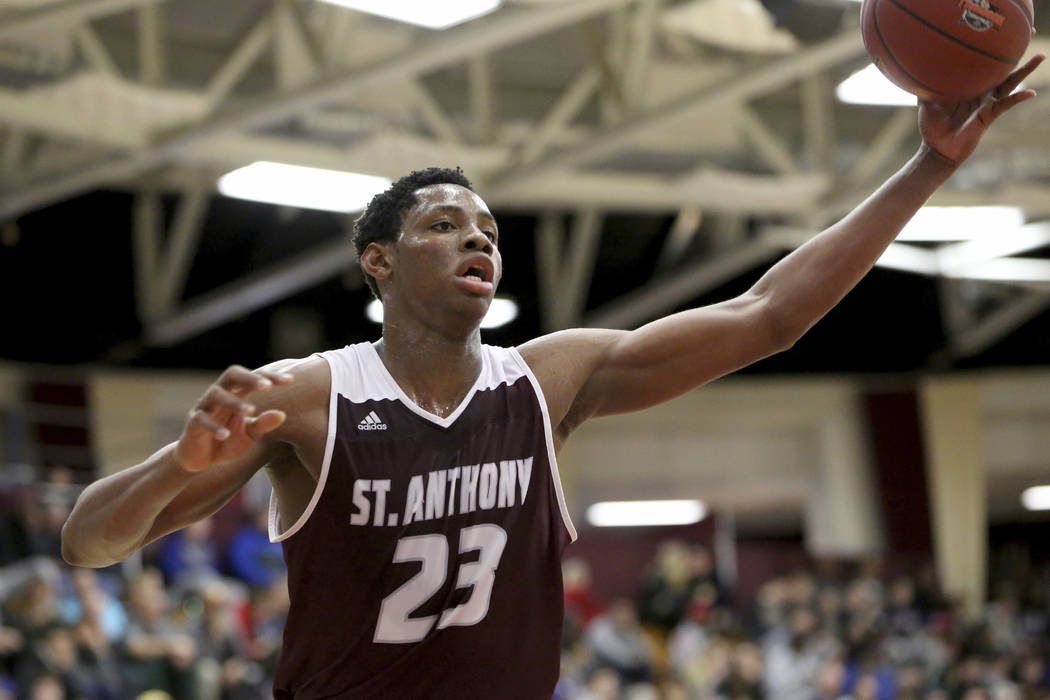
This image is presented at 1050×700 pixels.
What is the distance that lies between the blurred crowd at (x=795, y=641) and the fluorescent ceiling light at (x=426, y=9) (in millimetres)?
5553

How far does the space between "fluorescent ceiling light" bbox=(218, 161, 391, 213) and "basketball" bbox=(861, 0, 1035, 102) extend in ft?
30.2

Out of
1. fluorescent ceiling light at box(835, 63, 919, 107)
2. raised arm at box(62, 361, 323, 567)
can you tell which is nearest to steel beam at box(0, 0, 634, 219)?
fluorescent ceiling light at box(835, 63, 919, 107)

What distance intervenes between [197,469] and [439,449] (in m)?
0.55

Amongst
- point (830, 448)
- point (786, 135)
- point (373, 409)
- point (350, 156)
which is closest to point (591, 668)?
point (350, 156)

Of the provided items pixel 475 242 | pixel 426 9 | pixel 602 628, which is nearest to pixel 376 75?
pixel 426 9

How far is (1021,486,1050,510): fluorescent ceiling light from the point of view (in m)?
23.0

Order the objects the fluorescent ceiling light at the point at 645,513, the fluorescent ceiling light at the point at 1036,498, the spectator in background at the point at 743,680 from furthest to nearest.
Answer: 1. the fluorescent ceiling light at the point at 1036,498
2. the fluorescent ceiling light at the point at 645,513
3. the spectator in background at the point at 743,680

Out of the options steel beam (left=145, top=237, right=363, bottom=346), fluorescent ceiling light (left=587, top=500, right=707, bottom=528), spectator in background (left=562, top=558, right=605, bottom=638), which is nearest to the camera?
spectator in background (left=562, top=558, right=605, bottom=638)

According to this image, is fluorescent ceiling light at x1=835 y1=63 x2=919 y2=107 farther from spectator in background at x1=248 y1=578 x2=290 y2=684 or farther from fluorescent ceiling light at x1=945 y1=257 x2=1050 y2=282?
fluorescent ceiling light at x1=945 y1=257 x2=1050 y2=282

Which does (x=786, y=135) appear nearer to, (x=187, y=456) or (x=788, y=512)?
(x=788, y=512)

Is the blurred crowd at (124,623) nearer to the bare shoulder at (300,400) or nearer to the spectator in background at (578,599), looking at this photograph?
the spectator in background at (578,599)

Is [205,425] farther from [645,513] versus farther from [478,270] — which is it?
[645,513]

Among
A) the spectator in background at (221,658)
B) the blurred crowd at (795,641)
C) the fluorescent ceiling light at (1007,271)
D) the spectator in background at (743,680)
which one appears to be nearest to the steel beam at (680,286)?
the fluorescent ceiling light at (1007,271)

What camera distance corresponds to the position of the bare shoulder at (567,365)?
3240 mm
